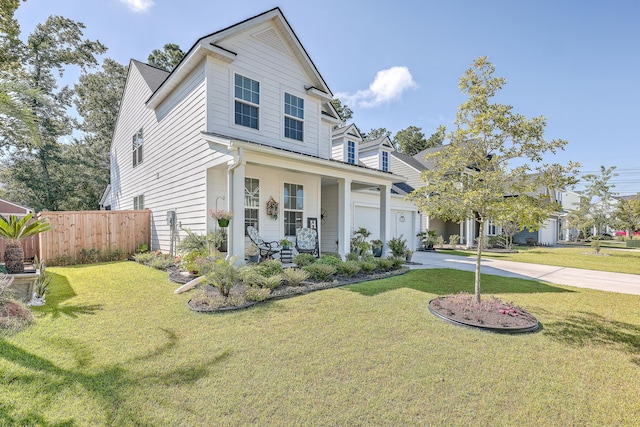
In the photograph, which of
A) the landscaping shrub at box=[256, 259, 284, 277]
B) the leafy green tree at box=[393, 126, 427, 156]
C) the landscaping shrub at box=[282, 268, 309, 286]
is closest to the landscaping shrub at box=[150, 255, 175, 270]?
the landscaping shrub at box=[256, 259, 284, 277]

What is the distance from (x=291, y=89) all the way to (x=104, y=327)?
27.0 ft

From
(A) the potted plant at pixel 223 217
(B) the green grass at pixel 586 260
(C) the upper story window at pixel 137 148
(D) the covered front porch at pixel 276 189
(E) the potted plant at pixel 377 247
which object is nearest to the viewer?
(A) the potted plant at pixel 223 217

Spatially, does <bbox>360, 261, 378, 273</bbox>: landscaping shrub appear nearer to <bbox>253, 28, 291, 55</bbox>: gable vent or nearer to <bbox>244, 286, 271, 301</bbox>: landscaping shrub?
<bbox>244, 286, 271, 301</bbox>: landscaping shrub

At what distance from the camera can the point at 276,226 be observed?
29.9ft

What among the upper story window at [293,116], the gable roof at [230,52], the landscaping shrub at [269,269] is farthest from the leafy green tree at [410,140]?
the landscaping shrub at [269,269]

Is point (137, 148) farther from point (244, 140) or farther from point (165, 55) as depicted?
point (165, 55)

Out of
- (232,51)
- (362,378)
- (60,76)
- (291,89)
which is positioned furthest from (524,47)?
(60,76)

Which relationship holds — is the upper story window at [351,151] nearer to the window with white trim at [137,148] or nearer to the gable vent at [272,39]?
the gable vent at [272,39]

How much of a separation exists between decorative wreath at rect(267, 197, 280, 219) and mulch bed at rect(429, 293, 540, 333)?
538 centimetres

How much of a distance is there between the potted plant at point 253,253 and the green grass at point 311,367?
9.66ft

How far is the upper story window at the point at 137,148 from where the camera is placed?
12492 mm

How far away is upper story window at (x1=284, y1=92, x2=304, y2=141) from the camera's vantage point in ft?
30.9

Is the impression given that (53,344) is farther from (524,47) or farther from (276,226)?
(524,47)

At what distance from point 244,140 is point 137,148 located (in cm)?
828
